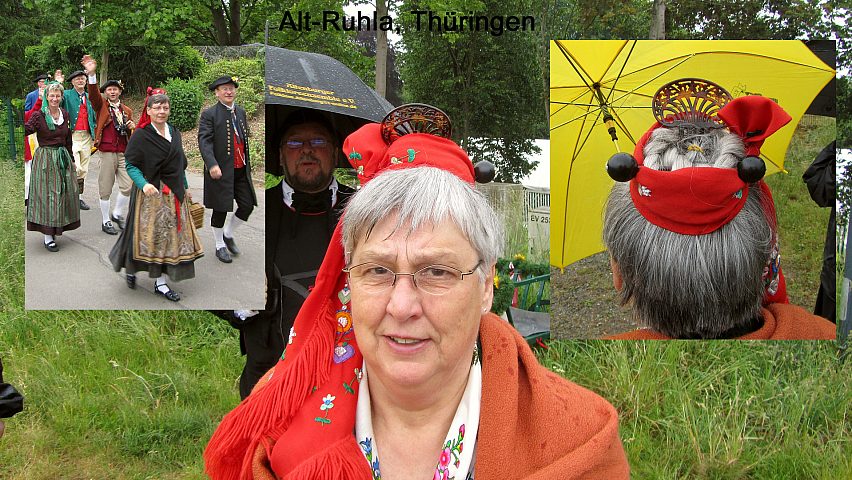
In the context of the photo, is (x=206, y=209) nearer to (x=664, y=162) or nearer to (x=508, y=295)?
(x=508, y=295)

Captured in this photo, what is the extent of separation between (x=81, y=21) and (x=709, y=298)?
4.01 m

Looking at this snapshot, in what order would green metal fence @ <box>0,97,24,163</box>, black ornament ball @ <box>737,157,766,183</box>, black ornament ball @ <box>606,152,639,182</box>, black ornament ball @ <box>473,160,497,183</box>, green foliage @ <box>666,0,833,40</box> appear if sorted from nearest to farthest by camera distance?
black ornament ball @ <box>473,160,497,183</box> → black ornament ball @ <box>737,157,766,183</box> → black ornament ball @ <box>606,152,639,182</box> → green foliage @ <box>666,0,833,40</box> → green metal fence @ <box>0,97,24,163</box>

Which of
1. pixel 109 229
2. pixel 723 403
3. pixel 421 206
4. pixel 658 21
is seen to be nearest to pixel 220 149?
pixel 109 229

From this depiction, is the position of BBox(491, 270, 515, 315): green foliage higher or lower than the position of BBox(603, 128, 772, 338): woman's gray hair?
lower

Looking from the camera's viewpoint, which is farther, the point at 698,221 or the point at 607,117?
the point at 607,117

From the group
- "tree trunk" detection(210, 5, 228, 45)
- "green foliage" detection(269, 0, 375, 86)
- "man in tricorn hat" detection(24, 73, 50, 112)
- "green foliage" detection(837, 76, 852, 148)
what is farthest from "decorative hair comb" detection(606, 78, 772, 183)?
"tree trunk" detection(210, 5, 228, 45)

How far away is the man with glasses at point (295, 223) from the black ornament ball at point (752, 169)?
5.91 feet

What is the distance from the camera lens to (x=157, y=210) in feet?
12.7

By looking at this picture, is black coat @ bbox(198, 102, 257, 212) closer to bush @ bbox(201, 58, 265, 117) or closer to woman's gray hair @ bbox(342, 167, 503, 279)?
bush @ bbox(201, 58, 265, 117)

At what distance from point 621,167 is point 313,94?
1.56 metres

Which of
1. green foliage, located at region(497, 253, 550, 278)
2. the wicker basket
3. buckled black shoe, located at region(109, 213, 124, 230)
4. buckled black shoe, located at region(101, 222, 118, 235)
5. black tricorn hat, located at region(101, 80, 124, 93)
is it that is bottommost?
green foliage, located at region(497, 253, 550, 278)

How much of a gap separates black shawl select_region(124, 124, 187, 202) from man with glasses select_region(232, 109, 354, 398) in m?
0.55

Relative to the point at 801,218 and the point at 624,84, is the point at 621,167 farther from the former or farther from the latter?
the point at 801,218

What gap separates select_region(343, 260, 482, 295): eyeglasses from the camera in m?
1.54
